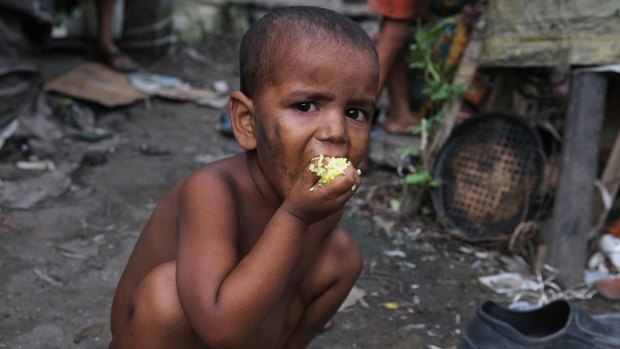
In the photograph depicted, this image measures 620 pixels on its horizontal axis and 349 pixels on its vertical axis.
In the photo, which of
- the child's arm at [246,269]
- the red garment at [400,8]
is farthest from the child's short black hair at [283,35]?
the red garment at [400,8]

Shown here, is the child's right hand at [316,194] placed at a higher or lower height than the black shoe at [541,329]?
higher

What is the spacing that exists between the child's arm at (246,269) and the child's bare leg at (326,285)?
0.42 m

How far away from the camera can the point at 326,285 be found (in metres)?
1.91

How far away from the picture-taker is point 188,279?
148 cm

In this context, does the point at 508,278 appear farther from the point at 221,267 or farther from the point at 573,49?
the point at 221,267

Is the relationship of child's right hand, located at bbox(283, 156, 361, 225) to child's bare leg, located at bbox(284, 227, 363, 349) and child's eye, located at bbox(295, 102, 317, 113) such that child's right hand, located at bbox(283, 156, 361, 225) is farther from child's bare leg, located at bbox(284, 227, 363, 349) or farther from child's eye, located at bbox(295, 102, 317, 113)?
child's bare leg, located at bbox(284, 227, 363, 349)

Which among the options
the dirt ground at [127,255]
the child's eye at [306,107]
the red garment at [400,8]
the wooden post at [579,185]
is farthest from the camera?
the red garment at [400,8]

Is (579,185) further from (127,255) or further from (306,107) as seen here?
(127,255)

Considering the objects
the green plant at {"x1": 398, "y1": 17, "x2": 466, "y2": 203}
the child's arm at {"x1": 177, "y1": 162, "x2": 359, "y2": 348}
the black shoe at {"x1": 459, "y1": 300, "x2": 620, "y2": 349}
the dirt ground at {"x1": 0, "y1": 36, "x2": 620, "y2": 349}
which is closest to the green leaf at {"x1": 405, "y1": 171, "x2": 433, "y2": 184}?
the green plant at {"x1": 398, "y1": 17, "x2": 466, "y2": 203}

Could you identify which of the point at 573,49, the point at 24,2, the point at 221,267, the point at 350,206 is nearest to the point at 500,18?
the point at 573,49

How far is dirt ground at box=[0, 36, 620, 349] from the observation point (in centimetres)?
243

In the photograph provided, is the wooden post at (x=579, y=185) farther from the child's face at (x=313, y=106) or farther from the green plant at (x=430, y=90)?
the child's face at (x=313, y=106)

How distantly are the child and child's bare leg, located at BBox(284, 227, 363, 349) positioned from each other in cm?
16

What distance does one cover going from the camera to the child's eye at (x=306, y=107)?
151 centimetres
